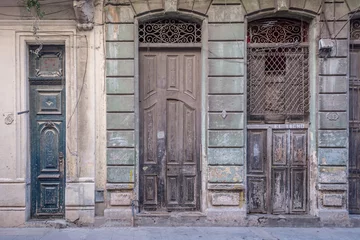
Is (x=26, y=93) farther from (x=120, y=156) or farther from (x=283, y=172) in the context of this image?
(x=283, y=172)

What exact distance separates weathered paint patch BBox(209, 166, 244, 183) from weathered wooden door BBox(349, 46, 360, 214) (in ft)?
7.36

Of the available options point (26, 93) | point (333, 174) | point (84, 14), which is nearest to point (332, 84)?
point (333, 174)

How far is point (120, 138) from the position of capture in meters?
6.54

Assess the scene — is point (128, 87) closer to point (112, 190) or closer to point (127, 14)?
point (127, 14)

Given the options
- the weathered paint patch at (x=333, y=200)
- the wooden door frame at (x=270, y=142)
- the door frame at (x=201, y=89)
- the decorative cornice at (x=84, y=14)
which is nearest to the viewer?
the decorative cornice at (x=84, y=14)

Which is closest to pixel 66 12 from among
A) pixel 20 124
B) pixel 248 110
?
pixel 20 124

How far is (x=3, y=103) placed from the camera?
6535 millimetres

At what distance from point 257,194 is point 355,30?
378 cm

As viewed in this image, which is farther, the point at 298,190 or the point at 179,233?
the point at 298,190

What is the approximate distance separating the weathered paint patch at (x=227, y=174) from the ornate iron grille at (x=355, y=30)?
3420mm

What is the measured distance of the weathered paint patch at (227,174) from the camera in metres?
6.54

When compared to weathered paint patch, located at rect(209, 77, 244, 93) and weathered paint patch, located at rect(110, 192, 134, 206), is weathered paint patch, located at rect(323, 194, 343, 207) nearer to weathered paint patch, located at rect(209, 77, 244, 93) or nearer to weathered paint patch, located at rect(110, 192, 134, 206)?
weathered paint patch, located at rect(209, 77, 244, 93)

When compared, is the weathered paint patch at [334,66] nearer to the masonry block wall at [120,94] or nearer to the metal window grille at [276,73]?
the metal window grille at [276,73]

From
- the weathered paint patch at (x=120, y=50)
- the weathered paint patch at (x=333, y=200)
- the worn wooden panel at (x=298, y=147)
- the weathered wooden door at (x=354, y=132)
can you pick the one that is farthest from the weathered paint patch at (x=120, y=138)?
the weathered wooden door at (x=354, y=132)
